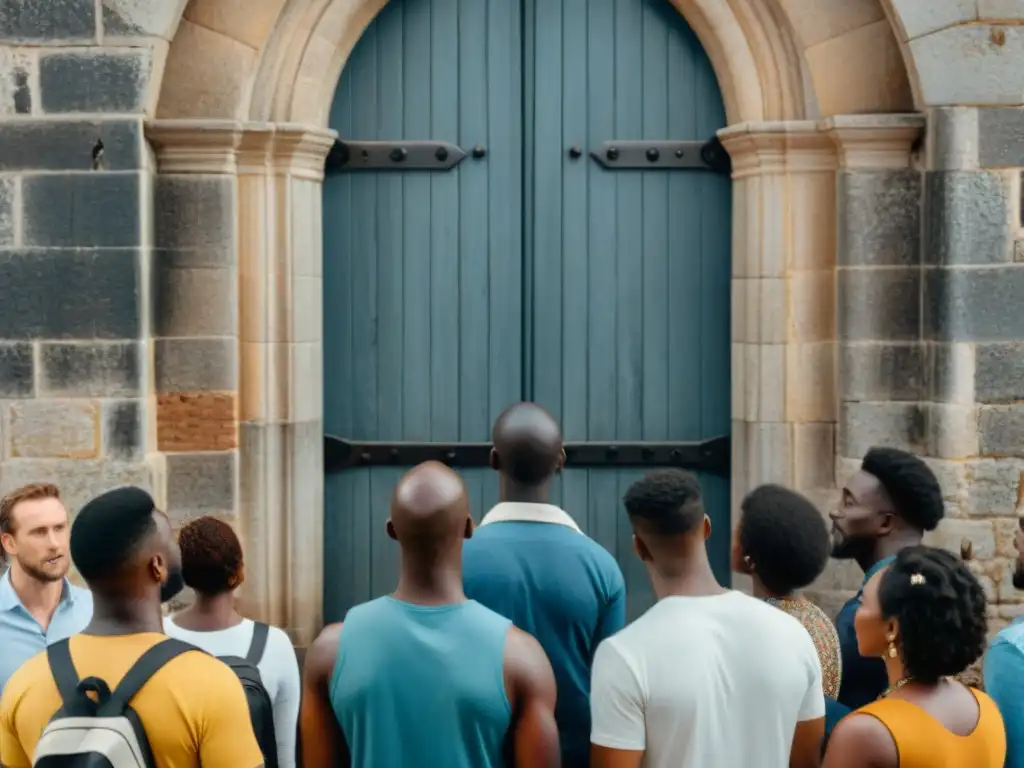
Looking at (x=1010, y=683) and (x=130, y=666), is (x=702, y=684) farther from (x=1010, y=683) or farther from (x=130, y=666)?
(x=130, y=666)

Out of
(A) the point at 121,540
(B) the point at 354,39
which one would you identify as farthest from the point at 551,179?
(A) the point at 121,540

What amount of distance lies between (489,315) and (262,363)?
0.97 metres

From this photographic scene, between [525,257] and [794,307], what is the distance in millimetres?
1118

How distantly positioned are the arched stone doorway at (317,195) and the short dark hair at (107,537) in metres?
3.26

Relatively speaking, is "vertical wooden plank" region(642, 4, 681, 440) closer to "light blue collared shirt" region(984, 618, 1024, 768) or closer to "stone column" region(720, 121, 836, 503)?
"stone column" region(720, 121, 836, 503)

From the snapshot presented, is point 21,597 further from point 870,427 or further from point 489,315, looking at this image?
point 870,427

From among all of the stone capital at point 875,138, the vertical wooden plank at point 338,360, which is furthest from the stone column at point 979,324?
the vertical wooden plank at point 338,360

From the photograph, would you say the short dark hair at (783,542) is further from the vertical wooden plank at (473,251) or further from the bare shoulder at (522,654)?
the vertical wooden plank at (473,251)

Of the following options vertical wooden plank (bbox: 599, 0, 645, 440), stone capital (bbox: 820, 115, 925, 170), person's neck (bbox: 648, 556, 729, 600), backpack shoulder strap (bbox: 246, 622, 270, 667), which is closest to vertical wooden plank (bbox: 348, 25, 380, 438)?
vertical wooden plank (bbox: 599, 0, 645, 440)

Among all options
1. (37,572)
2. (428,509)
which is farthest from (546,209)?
(428,509)

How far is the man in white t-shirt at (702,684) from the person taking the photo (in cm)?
307

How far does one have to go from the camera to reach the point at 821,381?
6.37 metres

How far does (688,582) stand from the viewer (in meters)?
3.25

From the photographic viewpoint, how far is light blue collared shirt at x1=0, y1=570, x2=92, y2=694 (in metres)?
4.08
